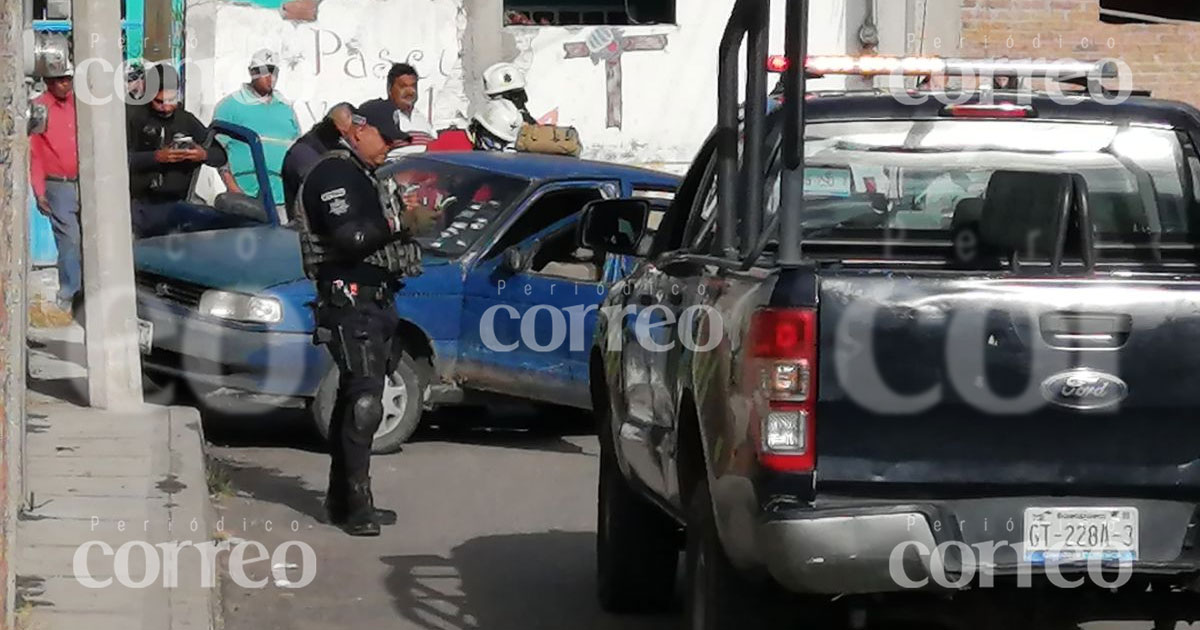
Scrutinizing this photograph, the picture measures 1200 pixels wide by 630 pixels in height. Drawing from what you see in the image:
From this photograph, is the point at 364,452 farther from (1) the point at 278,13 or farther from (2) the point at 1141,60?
(2) the point at 1141,60

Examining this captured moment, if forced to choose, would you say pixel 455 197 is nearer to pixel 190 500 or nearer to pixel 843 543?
pixel 190 500

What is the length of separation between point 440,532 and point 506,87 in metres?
8.87

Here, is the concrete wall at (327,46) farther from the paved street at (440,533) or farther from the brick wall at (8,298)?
the brick wall at (8,298)

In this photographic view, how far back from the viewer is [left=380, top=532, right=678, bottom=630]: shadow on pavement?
775 centimetres

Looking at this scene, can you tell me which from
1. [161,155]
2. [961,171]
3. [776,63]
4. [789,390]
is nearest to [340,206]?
[961,171]

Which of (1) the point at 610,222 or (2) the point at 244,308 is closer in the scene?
(1) the point at 610,222

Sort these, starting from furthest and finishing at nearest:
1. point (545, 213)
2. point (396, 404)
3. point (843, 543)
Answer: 1. point (545, 213)
2. point (396, 404)
3. point (843, 543)

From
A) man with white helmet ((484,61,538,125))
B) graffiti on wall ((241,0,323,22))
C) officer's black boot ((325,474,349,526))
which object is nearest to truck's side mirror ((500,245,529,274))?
officer's black boot ((325,474,349,526))

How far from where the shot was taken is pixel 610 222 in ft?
24.6

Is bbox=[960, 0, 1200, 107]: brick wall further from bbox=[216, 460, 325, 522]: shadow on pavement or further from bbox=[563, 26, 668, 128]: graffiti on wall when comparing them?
bbox=[216, 460, 325, 522]: shadow on pavement

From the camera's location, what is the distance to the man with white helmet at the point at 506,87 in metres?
17.8

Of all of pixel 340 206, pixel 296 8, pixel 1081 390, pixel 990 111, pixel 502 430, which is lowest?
pixel 502 430

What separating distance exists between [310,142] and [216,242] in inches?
75.0

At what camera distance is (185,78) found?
17984 mm
